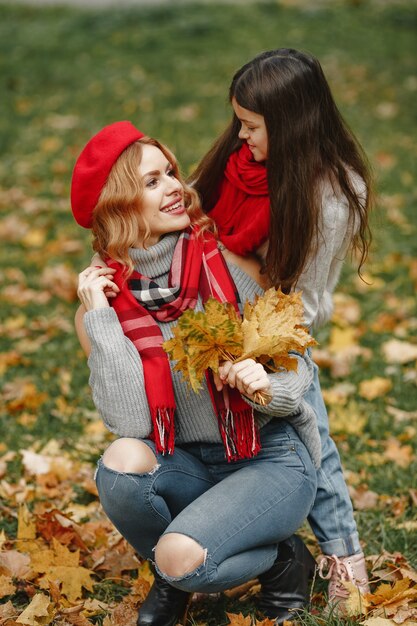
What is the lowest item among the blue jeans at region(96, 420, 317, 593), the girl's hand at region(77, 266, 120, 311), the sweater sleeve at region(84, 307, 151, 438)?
the blue jeans at region(96, 420, 317, 593)

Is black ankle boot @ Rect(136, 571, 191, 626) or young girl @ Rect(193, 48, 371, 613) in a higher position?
young girl @ Rect(193, 48, 371, 613)

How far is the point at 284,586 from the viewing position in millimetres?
2525

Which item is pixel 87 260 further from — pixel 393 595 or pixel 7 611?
pixel 393 595

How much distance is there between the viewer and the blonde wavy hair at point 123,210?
2455mm

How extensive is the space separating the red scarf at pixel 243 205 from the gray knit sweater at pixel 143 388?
0.11 m

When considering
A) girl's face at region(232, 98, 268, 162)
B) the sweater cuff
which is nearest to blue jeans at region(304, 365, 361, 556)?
the sweater cuff

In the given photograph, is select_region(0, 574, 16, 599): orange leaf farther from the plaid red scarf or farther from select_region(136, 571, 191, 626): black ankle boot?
the plaid red scarf

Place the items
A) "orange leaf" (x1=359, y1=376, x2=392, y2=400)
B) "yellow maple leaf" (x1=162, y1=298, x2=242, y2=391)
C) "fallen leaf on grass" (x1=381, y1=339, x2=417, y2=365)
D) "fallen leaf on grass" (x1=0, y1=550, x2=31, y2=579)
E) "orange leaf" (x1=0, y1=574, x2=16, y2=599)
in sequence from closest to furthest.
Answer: "yellow maple leaf" (x1=162, y1=298, x2=242, y2=391) < "orange leaf" (x1=0, y1=574, x2=16, y2=599) < "fallen leaf on grass" (x1=0, y1=550, x2=31, y2=579) < "orange leaf" (x1=359, y1=376, x2=392, y2=400) < "fallen leaf on grass" (x1=381, y1=339, x2=417, y2=365)

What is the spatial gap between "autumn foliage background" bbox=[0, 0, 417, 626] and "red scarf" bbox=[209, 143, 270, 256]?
0.86 meters

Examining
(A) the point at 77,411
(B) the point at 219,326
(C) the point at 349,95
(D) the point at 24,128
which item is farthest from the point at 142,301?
(C) the point at 349,95

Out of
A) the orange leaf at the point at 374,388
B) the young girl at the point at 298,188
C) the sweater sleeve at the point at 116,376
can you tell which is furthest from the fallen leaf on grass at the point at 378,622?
the orange leaf at the point at 374,388

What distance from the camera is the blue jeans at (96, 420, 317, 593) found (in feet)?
7.43

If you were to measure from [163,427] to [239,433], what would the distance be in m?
0.22

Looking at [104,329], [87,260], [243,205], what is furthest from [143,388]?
[87,260]
